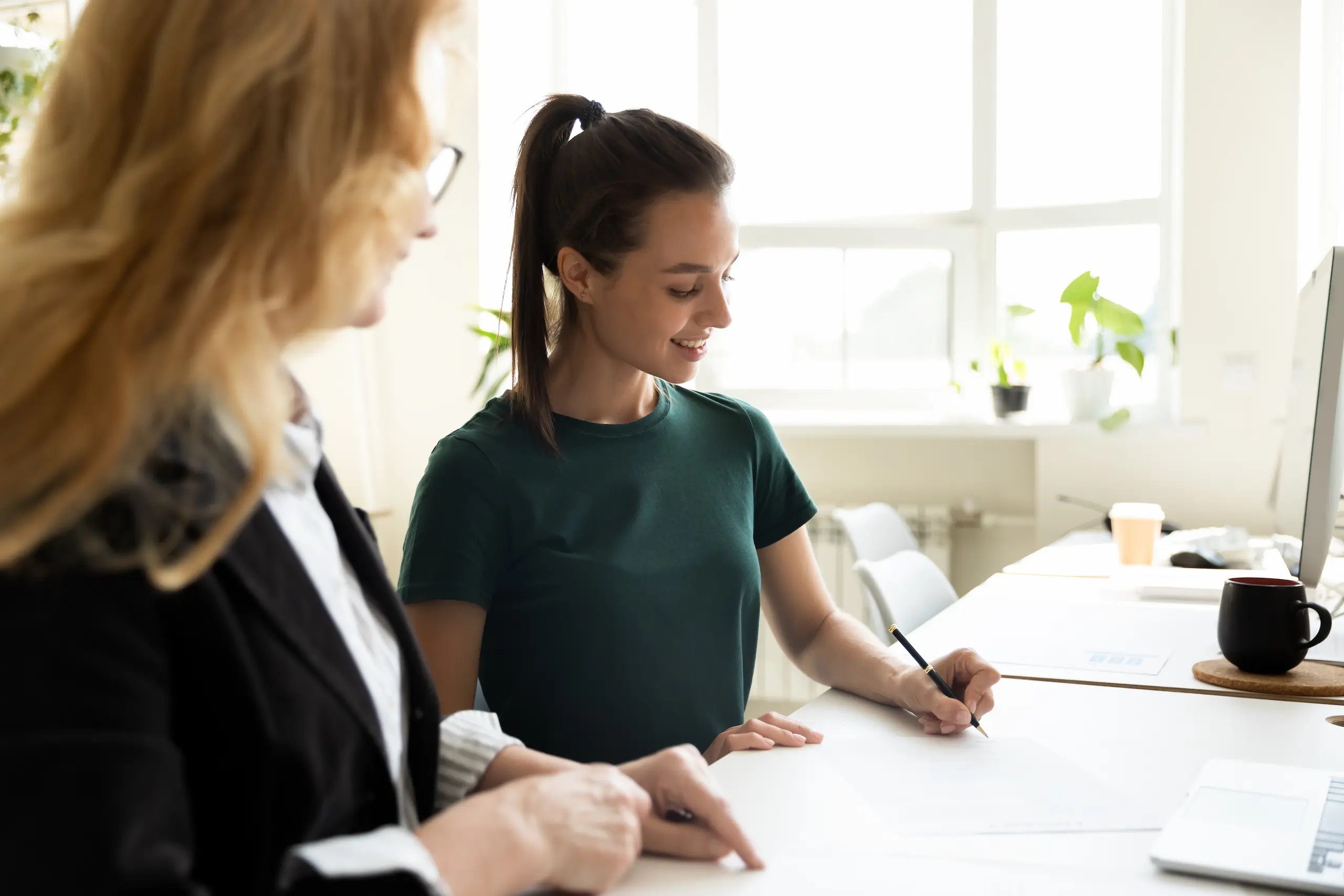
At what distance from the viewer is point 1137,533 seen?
7.77 ft

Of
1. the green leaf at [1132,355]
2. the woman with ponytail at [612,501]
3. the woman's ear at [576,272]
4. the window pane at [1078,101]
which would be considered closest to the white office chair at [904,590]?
the woman with ponytail at [612,501]

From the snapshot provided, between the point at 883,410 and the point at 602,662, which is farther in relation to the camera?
the point at 883,410

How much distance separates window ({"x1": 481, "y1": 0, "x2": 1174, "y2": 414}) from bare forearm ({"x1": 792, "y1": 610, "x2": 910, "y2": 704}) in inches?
78.9

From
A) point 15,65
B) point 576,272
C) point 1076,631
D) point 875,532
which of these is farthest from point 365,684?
point 15,65

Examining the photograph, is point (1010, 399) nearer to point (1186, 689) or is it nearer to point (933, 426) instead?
point (933, 426)

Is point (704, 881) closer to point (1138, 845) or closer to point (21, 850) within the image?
point (1138, 845)

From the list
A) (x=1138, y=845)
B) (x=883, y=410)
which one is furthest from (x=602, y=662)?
(x=883, y=410)

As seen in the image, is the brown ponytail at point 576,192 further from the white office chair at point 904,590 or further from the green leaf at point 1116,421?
the green leaf at point 1116,421

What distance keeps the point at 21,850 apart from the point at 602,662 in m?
0.94

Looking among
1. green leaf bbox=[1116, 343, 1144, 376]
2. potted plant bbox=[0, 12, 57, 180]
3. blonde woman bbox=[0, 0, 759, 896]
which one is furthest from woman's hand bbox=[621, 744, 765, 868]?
green leaf bbox=[1116, 343, 1144, 376]

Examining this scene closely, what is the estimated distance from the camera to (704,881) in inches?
32.9

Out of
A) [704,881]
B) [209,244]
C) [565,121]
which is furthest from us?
[565,121]

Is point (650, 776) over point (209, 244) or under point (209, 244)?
under

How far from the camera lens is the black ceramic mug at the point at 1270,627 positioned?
4.54 feet
